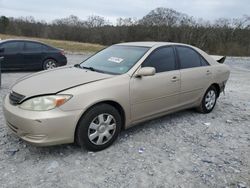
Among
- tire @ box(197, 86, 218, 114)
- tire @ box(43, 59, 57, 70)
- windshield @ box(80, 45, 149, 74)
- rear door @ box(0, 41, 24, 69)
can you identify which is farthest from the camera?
tire @ box(43, 59, 57, 70)

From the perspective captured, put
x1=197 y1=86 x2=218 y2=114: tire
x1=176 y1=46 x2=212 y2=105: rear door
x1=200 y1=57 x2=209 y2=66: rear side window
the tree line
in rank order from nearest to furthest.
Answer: x1=176 y1=46 x2=212 y2=105: rear door
x1=200 y1=57 x2=209 y2=66: rear side window
x1=197 y1=86 x2=218 y2=114: tire
the tree line

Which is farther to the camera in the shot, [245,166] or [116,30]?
[116,30]

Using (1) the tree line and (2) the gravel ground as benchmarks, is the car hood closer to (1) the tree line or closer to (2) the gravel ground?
(2) the gravel ground

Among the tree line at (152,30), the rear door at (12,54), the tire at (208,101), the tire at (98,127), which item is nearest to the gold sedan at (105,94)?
the tire at (98,127)

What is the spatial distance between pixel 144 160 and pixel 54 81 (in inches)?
65.1

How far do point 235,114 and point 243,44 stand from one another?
27818mm

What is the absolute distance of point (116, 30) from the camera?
3612 centimetres

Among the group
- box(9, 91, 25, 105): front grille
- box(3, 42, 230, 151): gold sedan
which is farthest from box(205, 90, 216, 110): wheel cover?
box(9, 91, 25, 105): front grille

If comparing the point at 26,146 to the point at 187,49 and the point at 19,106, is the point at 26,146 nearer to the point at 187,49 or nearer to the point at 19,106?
the point at 19,106

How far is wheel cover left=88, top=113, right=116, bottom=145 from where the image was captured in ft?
11.7

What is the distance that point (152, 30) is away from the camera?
3369 centimetres

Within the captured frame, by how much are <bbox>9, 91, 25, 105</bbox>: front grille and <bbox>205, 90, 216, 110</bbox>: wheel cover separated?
3.72 m

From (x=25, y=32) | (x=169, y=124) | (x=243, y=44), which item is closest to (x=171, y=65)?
(x=169, y=124)

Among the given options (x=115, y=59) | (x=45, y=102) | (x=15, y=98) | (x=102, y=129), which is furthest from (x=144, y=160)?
(x=15, y=98)
